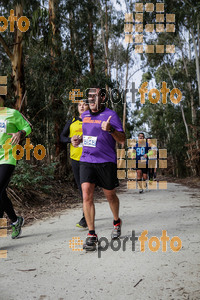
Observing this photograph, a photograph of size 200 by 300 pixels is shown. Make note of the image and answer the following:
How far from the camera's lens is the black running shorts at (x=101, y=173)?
4.33 m

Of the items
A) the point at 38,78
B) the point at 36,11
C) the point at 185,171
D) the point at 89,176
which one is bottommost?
the point at 185,171

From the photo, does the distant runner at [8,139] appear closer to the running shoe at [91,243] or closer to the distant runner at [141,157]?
the running shoe at [91,243]

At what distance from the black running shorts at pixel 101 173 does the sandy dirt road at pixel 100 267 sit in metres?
0.74

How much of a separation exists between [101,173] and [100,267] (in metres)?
1.19

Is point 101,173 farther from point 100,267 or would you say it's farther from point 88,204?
point 100,267

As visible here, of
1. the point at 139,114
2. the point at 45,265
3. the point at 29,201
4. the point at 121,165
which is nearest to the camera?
the point at 45,265

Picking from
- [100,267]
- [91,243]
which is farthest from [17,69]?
[100,267]

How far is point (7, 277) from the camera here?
3.36 metres

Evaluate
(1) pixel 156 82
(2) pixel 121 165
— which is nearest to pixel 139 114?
(1) pixel 156 82

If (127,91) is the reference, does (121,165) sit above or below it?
below

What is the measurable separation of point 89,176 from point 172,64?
24.9m

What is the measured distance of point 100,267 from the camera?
351 cm

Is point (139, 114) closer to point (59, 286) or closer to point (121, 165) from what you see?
point (121, 165)

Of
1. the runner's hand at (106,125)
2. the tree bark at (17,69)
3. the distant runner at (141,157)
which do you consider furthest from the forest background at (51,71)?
the runner's hand at (106,125)
